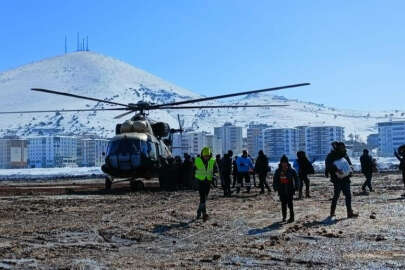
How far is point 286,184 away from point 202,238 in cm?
320

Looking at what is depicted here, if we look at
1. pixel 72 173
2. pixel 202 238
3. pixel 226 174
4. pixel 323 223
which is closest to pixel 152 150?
pixel 226 174

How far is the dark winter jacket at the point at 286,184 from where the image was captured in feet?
39.9

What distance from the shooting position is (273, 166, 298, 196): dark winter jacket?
39.9 ft

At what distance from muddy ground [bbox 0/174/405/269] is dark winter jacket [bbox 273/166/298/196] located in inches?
23.1

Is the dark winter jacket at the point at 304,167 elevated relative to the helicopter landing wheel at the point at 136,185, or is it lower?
elevated

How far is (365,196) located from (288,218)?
6.78 meters

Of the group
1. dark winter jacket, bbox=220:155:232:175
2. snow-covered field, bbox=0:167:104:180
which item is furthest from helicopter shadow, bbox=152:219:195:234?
snow-covered field, bbox=0:167:104:180

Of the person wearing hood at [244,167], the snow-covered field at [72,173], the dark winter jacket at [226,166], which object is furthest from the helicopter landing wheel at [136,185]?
the snow-covered field at [72,173]

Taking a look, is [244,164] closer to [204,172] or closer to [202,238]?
[204,172]

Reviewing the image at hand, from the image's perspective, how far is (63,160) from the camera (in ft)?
614

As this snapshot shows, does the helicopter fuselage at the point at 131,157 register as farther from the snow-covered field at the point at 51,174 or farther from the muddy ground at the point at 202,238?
the snow-covered field at the point at 51,174

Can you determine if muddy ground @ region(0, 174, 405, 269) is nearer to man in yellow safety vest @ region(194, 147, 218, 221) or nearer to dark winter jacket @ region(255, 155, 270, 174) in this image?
man in yellow safety vest @ region(194, 147, 218, 221)

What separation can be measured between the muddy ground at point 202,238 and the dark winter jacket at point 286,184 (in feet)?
1.93

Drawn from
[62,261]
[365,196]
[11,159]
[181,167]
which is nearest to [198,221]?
[62,261]
